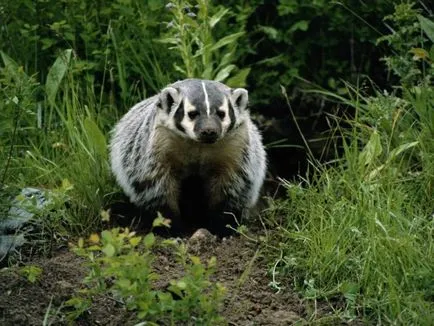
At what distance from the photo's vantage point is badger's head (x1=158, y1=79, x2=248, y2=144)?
441 cm

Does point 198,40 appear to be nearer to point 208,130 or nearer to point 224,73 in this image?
point 224,73

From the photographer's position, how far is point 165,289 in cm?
387

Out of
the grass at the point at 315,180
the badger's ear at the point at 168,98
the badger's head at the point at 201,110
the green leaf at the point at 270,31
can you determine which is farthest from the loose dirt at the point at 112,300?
the green leaf at the point at 270,31

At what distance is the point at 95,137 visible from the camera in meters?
5.12

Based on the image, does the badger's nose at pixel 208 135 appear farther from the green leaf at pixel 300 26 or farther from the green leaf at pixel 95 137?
the green leaf at pixel 300 26

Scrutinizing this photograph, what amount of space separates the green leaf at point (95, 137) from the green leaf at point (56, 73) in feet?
1.47

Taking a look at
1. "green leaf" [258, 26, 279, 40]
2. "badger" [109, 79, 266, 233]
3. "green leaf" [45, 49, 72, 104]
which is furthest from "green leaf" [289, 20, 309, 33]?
"green leaf" [45, 49, 72, 104]

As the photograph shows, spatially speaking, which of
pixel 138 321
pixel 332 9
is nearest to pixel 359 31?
pixel 332 9

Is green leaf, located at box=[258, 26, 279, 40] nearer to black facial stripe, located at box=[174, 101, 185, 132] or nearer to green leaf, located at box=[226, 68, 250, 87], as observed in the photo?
green leaf, located at box=[226, 68, 250, 87]

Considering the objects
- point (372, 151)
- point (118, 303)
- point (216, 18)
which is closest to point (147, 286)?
point (118, 303)

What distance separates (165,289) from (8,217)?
3.25 ft

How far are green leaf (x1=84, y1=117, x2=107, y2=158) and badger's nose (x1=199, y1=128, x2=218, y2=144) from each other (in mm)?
871

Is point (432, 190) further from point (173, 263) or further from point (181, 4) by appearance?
point (181, 4)

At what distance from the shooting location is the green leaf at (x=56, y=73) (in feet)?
17.9
